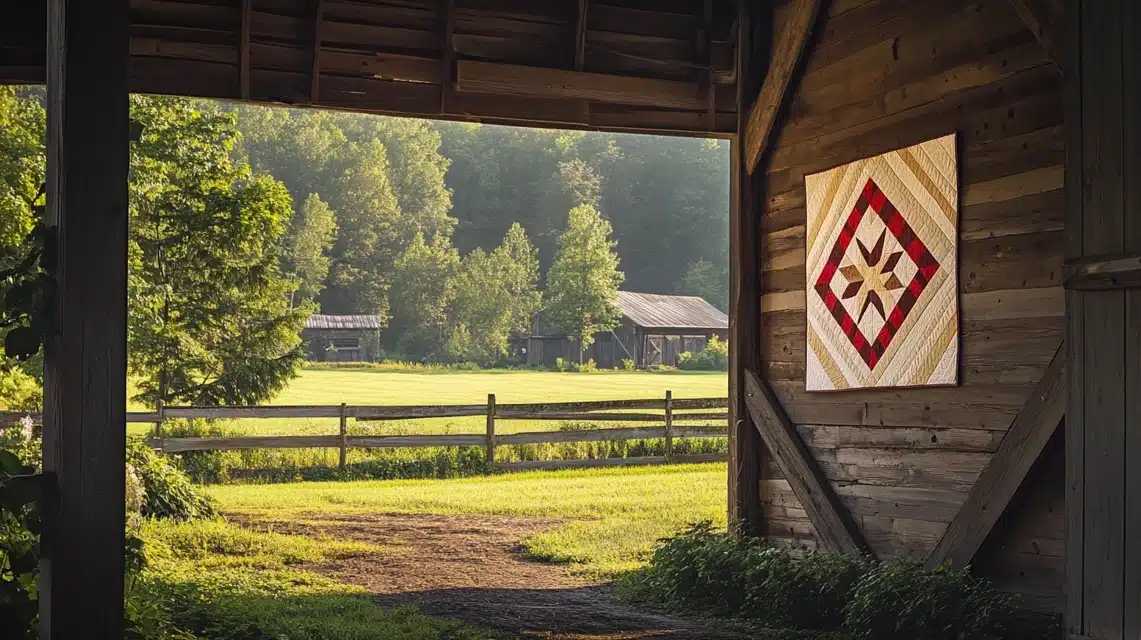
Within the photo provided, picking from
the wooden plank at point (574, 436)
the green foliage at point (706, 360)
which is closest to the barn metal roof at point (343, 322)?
the green foliage at point (706, 360)

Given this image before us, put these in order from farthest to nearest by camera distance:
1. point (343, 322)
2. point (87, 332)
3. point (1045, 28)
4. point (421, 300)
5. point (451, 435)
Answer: point (421, 300) → point (343, 322) → point (451, 435) → point (1045, 28) → point (87, 332)

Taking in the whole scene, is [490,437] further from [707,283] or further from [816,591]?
[707,283]

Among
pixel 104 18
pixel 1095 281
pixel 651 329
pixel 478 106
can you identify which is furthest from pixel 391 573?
pixel 651 329

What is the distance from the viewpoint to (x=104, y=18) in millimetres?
3363

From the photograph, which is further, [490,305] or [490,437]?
[490,305]

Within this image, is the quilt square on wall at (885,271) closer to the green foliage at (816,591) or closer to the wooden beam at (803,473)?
the wooden beam at (803,473)

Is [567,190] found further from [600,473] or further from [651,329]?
[600,473]

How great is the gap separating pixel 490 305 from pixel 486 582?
175 feet

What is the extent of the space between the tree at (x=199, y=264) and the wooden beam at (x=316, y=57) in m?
10.4

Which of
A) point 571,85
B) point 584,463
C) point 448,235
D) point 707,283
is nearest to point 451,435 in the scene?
point 584,463

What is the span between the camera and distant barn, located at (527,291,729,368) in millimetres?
60312

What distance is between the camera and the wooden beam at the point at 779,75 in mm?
9133

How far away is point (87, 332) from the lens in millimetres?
3342

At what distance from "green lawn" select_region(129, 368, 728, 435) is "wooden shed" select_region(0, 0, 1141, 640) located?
20.8 meters
